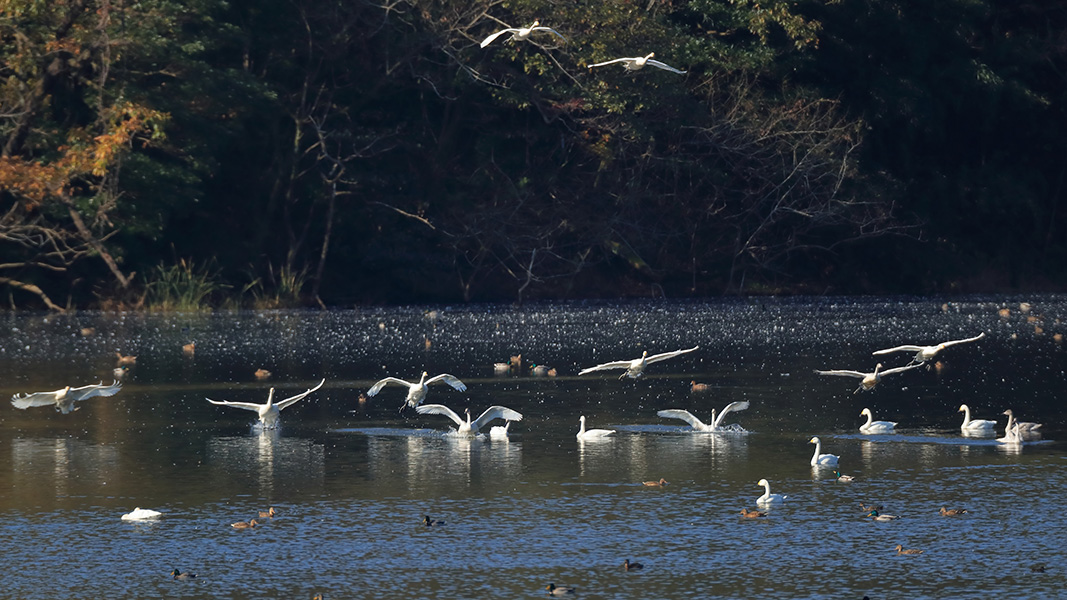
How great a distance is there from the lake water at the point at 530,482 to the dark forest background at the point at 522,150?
13561mm

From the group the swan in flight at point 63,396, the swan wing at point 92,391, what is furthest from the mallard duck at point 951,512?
the swan wing at point 92,391

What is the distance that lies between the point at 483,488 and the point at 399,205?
33.6m

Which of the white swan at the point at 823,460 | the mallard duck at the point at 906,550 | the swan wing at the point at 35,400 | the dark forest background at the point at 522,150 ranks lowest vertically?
the mallard duck at the point at 906,550

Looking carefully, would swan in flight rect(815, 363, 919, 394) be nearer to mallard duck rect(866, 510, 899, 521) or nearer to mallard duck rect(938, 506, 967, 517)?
mallard duck rect(938, 506, 967, 517)

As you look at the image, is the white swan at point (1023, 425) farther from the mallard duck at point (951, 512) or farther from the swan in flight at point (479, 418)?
the swan in flight at point (479, 418)

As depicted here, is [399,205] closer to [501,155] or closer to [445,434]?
[501,155]

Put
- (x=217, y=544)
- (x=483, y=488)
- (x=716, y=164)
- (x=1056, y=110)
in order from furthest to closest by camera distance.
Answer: (x=1056, y=110)
(x=716, y=164)
(x=483, y=488)
(x=217, y=544)

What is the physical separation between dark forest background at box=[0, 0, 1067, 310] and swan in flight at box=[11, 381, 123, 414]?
20.3 metres

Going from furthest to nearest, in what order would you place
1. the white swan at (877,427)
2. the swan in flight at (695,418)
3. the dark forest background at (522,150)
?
the dark forest background at (522,150) < the swan in flight at (695,418) < the white swan at (877,427)

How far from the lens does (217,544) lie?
1188cm

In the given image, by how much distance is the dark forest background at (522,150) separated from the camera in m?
40.2

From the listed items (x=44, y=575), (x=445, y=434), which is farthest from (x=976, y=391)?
(x=44, y=575)

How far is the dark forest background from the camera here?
4022 centimetres

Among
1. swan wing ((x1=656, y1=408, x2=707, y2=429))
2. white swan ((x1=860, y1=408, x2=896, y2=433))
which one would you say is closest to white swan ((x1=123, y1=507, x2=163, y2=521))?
swan wing ((x1=656, y1=408, x2=707, y2=429))
